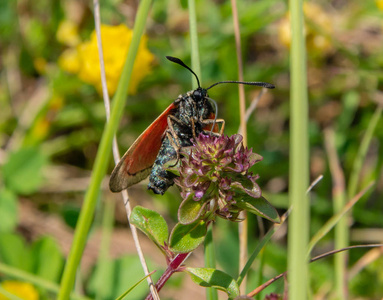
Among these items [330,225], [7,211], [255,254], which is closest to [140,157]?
[255,254]

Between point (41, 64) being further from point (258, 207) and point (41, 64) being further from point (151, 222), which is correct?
point (258, 207)

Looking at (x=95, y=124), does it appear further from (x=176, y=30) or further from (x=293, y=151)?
(x=293, y=151)

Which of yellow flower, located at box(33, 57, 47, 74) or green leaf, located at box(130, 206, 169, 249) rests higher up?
yellow flower, located at box(33, 57, 47, 74)

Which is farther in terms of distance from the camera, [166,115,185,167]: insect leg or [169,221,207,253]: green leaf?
[166,115,185,167]: insect leg

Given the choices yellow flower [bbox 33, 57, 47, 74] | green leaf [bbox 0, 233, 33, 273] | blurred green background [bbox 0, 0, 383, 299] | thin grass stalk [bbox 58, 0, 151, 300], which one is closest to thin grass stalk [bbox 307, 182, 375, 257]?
thin grass stalk [bbox 58, 0, 151, 300]

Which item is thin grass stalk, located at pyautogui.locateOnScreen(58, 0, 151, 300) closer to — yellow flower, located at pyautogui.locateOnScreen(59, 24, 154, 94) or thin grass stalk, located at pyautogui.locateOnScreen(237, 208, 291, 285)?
thin grass stalk, located at pyautogui.locateOnScreen(237, 208, 291, 285)

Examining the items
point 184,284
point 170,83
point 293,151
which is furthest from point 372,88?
point 293,151

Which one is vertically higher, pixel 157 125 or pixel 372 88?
pixel 157 125
